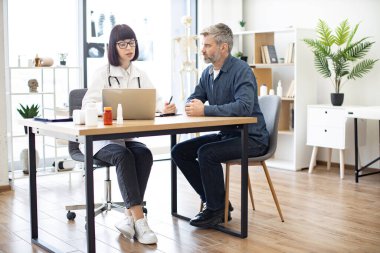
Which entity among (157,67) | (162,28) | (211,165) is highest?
(162,28)

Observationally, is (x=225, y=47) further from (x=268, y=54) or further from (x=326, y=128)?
(x=268, y=54)

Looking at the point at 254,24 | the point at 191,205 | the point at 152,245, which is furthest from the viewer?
the point at 254,24

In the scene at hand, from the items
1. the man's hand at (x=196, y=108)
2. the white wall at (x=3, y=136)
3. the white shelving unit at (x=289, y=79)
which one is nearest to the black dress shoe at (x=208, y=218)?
the man's hand at (x=196, y=108)

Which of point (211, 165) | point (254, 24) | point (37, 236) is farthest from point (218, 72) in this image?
point (254, 24)

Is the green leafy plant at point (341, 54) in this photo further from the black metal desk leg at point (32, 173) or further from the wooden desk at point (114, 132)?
the black metal desk leg at point (32, 173)

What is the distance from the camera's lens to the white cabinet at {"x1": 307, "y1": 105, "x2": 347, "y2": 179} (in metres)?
5.28

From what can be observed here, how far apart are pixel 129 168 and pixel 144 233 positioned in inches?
15.6

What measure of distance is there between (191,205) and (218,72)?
112cm

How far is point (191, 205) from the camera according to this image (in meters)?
4.19

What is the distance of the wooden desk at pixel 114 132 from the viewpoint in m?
2.71

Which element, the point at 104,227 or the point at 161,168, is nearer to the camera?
the point at 104,227

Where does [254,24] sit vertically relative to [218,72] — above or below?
above

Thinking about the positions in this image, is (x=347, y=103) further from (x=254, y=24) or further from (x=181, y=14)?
(x=181, y=14)

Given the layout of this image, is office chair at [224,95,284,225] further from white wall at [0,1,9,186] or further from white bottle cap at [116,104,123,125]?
white wall at [0,1,9,186]
